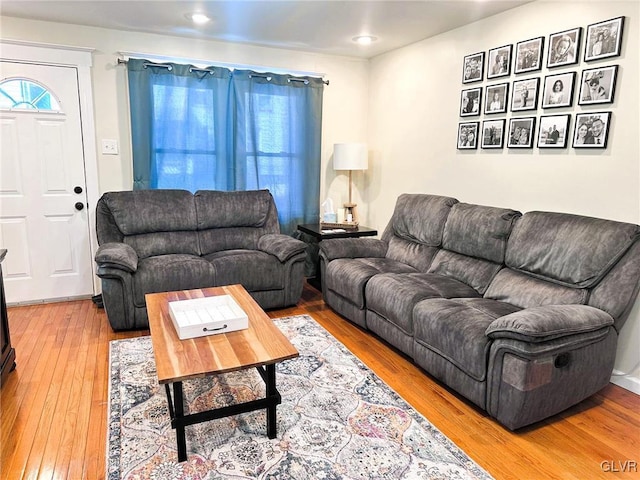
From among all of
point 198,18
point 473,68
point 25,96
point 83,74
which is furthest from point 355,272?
point 25,96

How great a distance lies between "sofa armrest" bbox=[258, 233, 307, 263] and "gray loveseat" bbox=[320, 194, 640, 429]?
13.4 inches

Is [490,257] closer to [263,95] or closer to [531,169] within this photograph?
[531,169]

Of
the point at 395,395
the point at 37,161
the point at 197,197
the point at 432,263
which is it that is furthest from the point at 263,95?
the point at 395,395

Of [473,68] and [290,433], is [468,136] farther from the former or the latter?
[290,433]

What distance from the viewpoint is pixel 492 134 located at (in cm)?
331

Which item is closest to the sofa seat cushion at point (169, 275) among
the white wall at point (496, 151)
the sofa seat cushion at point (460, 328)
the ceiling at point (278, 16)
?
the sofa seat cushion at point (460, 328)

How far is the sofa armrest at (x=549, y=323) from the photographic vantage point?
1.96 meters

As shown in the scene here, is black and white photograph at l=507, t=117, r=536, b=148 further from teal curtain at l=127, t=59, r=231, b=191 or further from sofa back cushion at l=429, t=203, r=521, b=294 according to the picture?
teal curtain at l=127, t=59, r=231, b=191

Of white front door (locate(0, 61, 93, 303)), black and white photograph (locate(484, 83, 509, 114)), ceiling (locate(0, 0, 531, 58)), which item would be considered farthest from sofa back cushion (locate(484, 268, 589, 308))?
white front door (locate(0, 61, 93, 303))

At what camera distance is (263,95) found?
4.36 metres

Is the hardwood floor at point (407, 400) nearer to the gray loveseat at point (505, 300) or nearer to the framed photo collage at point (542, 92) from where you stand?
the gray loveseat at point (505, 300)

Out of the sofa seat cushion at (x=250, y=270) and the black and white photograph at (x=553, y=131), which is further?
the sofa seat cushion at (x=250, y=270)

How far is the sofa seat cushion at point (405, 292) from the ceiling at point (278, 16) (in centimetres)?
194

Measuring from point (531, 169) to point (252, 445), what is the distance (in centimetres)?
253
